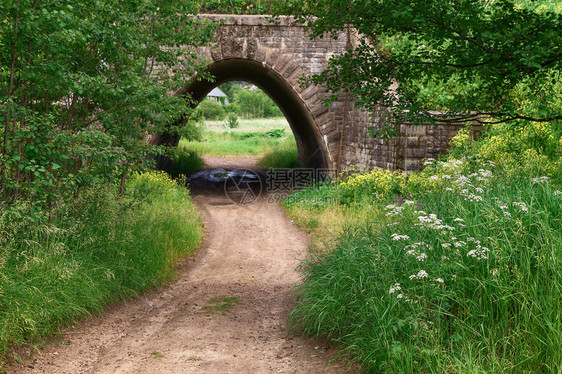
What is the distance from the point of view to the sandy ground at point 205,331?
475cm

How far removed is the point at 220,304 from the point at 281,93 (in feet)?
36.2

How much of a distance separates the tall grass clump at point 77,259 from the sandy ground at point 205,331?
0.81ft

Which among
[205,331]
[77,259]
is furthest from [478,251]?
[77,259]

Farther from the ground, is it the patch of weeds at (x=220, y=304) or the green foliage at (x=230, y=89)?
the green foliage at (x=230, y=89)

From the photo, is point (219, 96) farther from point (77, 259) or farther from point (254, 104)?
point (77, 259)

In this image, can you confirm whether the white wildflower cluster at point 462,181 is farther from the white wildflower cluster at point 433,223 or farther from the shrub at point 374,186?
the shrub at point 374,186

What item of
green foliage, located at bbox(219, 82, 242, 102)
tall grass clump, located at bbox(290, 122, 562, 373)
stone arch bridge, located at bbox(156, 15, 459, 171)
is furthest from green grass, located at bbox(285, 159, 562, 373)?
green foliage, located at bbox(219, 82, 242, 102)

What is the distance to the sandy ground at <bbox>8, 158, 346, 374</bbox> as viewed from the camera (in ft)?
15.6

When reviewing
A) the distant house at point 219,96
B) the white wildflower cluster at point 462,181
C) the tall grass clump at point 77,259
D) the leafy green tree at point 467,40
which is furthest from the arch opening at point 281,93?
the distant house at point 219,96

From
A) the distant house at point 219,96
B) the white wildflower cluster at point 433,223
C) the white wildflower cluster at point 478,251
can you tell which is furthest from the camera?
the distant house at point 219,96

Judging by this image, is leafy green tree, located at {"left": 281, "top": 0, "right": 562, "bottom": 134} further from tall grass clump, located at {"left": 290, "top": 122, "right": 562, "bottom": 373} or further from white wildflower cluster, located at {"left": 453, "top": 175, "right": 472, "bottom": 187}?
tall grass clump, located at {"left": 290, "top": 122, "right": 562, "bottom": 373}

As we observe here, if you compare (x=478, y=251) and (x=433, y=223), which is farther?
(x=433, y=223)

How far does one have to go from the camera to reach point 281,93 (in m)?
16.6

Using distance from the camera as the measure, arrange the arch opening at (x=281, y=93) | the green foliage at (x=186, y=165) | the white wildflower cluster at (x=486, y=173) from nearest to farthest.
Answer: the white wildflower cluster at (x=486, y=173), the arch opening at (x=281, y=93), the green foliage at (x=186, y=165)
